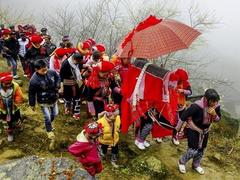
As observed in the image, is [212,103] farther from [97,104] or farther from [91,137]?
[97,104]

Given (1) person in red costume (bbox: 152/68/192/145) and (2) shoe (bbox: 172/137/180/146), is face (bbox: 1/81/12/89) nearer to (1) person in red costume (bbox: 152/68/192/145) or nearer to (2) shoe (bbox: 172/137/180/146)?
(1) person in red costume (bbox: 152/68/192/145)

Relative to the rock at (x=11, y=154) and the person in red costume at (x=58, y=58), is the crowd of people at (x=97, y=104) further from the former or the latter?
the rock at (x=11, y=154)

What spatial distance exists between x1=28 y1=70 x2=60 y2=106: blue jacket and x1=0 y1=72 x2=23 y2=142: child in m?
0.40

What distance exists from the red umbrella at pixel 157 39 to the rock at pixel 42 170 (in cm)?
218

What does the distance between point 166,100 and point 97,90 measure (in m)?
1.47

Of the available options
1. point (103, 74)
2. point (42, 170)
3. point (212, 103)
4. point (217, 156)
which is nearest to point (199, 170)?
point (217, 156)

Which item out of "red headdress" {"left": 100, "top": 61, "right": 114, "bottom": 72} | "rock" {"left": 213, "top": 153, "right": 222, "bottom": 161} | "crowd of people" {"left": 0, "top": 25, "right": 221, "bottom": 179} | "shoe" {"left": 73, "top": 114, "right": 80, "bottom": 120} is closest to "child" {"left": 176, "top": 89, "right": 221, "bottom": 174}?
"crowd of people" {"left": 0, "top": 25, "right": 221, "bottom": 179}

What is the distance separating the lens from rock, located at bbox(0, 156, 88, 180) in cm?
615

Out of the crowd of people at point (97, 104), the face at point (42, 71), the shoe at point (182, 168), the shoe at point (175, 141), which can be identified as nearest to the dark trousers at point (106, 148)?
the crowd of people at point (97, 104)

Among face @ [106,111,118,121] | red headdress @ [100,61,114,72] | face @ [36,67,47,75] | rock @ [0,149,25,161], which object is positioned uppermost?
red headdress @ [100,61,114,72]

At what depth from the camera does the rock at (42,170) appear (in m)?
6.15

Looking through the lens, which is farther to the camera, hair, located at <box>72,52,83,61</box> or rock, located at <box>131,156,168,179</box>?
hair, located at <box>72,52,83,61</box>

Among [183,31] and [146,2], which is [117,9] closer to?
[146,2]

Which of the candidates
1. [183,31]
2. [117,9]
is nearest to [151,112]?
[183,31]
